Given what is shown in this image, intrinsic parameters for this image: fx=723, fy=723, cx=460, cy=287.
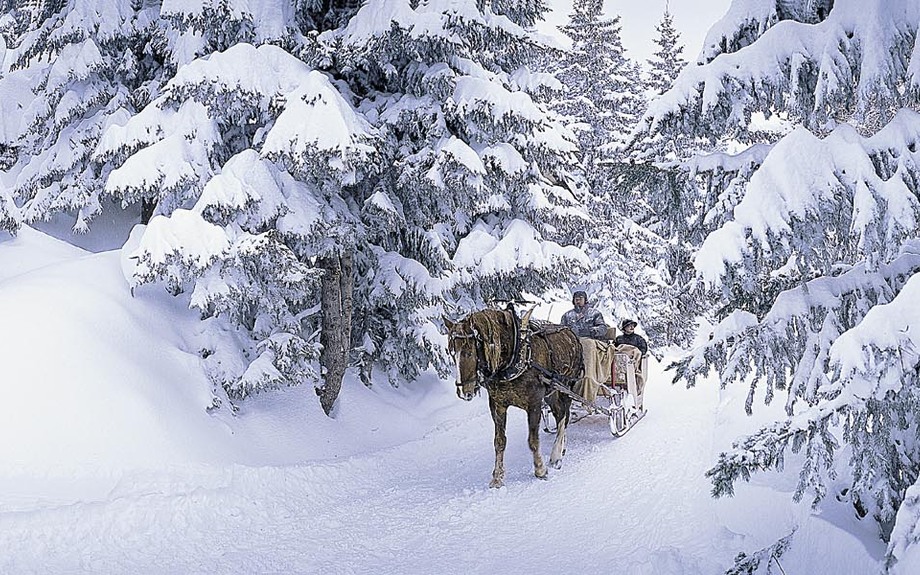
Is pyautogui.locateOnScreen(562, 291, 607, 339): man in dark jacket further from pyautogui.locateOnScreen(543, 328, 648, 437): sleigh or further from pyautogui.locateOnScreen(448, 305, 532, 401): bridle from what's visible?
pyautogui.locateOnScreen(448, 305, 532, 401): bridle

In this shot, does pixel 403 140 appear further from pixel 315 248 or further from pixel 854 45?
pixel 854 45

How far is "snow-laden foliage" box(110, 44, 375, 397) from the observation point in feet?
29.3

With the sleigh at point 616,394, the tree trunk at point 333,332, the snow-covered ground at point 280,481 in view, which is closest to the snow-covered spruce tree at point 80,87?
the snow-covered ground at point 280,481

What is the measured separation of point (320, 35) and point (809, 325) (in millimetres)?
8314

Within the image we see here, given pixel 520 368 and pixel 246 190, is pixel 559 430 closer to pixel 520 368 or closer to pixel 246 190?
pixel 520 368

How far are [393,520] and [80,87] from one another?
37.1ft

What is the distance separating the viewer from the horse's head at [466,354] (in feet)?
25.6

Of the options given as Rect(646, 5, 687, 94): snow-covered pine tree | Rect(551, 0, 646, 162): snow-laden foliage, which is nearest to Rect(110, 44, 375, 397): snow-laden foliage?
Rect(551, 0, 646, 162): snow-laden foliage

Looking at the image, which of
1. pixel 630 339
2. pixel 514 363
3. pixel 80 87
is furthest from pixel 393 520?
pixel 80 87

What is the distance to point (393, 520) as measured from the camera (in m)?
7.31

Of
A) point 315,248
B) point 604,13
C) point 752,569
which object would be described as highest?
point 604,13

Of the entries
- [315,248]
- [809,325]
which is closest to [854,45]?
[809,325]

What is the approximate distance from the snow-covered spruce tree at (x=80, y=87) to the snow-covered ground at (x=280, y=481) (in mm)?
2682

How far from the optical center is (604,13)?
26.7 meters
